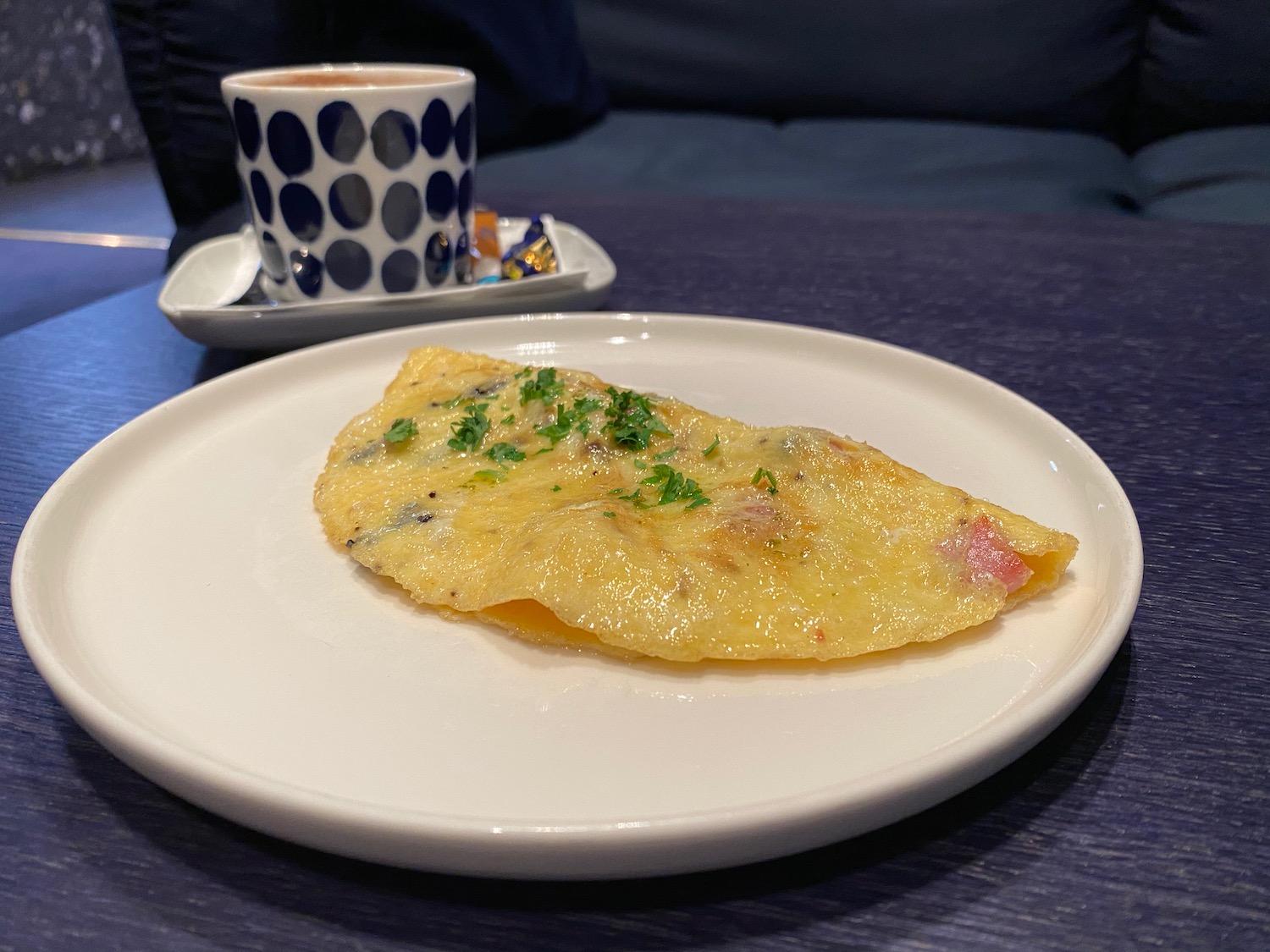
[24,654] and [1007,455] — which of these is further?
[1007,455]

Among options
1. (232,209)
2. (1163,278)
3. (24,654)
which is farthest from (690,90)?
(24,654)

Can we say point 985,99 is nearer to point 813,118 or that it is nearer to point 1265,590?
point 813,118

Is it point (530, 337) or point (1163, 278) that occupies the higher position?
point (530, 337)

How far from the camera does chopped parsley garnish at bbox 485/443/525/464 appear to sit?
3.83 ft

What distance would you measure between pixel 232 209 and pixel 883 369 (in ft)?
7.53

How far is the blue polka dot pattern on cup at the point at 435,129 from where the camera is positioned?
167 cm

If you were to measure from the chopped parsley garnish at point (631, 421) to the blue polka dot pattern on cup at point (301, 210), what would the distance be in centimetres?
79

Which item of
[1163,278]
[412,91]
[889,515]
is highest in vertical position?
[412,91]

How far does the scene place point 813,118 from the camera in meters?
4.25

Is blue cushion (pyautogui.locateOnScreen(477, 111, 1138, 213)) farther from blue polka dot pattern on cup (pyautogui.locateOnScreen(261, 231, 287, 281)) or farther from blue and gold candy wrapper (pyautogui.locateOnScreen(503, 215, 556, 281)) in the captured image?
blue polka dot pattern on cup (pyautogui.locateOnScreen(261, 231, 287, 281))

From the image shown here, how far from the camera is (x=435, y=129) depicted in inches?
66.5

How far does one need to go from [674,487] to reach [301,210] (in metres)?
1.00

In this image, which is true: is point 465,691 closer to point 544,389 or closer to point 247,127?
point 544,389

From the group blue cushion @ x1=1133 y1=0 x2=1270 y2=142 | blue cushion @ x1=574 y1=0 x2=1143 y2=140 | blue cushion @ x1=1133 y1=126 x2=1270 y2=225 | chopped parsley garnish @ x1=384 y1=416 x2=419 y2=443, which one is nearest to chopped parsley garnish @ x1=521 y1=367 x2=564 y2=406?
chopped parsley garnish @ x1=384 y1=416 x2=419 y2=443
